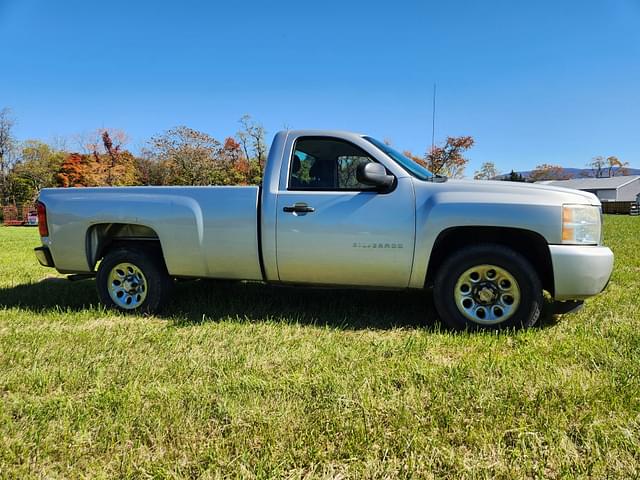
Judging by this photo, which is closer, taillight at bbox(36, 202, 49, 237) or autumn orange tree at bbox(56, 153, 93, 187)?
→ taillight at bbox(36, 202, 49, 237)

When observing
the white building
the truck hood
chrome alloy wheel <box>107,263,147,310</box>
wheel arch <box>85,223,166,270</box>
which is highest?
the white building

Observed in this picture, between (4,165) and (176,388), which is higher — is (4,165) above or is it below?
above

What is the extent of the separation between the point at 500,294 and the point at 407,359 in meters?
1.17

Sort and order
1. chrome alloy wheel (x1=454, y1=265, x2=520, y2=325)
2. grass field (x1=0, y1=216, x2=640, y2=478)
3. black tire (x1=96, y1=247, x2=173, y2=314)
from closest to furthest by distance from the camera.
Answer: grass field (x1=0, y1=216, x2=640, y2=478) < chrome alloy wheel (x1=454, y1=265, x2=520, y2=325) < black tire (x1=96, y1=247, x2=173, y2=314)

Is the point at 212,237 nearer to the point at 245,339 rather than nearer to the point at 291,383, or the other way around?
the point at 245,339

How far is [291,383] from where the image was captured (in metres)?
2.62

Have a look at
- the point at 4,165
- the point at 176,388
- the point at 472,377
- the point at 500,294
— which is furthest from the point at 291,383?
the point at 4,165

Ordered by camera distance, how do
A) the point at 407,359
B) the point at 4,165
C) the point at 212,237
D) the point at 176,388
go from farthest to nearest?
1. the point at 4,165
2. the point at 212,237
3. the point at 407,359
4. the point at 176,388

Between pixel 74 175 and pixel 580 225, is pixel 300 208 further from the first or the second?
pixel 74 175

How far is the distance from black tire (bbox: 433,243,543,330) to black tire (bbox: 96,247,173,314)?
110 inches

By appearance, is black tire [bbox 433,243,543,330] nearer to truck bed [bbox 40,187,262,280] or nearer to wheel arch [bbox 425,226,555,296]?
wheel arch [bbox 425,226,555,296]

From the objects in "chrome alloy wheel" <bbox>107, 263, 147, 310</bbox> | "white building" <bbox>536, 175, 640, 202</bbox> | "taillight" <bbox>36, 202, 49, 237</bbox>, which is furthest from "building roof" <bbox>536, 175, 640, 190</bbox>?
"taillight" <bbox>36, 202, 49, 237</bbox>

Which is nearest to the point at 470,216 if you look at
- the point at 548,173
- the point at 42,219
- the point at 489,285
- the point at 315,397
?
the point at 489,285

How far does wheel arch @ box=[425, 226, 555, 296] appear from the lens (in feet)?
11.6
